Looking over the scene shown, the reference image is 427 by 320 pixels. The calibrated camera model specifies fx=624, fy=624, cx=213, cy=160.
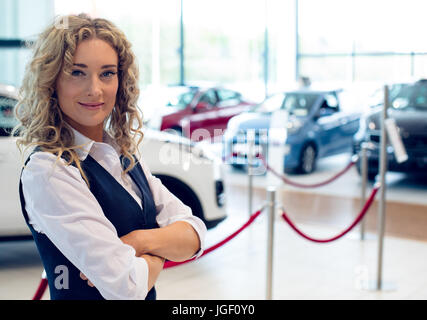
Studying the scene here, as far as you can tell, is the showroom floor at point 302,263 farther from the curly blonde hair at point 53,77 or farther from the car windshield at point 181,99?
the car windshield at point 181,99

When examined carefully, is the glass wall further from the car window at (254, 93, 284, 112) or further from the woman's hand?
the woman's hand

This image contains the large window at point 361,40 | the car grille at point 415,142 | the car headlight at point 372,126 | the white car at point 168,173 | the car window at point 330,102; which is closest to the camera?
the white car at point 168,173

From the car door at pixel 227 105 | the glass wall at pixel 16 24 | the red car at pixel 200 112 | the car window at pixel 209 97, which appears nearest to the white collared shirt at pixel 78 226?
the glass wall at pixel 16 24

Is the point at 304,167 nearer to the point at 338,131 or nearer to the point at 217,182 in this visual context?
the point at 338,131

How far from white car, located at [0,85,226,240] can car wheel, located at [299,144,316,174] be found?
4.75 m

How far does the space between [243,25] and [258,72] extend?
5.39 feet

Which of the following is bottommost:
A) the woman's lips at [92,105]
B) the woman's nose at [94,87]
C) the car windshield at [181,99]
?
the car windshield at [181,99]

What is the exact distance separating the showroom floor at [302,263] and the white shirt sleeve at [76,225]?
9.52 ft

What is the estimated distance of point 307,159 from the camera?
9.80 m

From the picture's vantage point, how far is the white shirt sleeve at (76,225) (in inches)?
56.7

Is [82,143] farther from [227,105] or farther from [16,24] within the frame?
[227,105]

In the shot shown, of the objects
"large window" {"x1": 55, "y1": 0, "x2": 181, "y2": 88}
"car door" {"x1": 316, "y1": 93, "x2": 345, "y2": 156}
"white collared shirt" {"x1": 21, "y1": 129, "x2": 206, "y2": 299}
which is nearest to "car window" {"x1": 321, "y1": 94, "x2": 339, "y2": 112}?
"car door" {"x1": 316, "y1": 93, "x2": 345, "y2": 156}
